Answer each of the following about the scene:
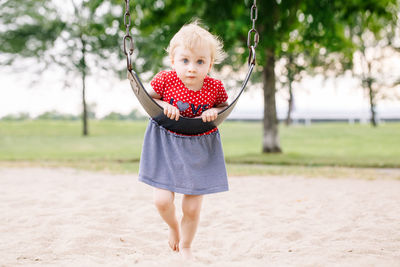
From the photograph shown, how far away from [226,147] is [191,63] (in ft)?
44.2

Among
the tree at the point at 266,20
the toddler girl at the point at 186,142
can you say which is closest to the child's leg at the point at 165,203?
the toddler girl at the point at 186,142

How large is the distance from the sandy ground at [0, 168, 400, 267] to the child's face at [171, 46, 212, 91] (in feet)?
3.89

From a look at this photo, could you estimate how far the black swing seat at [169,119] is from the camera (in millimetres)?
2547

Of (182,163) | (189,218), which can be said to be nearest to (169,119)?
(182,163)

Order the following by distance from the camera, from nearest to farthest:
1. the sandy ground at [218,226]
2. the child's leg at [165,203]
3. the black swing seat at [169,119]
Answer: the black swing seat at [169,119]
the child's leg at [165,203]
the sandy ground at [218,226]

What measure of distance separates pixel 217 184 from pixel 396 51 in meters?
26.9

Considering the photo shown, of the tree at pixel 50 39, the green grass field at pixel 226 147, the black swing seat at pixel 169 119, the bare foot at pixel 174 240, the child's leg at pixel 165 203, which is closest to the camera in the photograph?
the black swing seat at pixel 169 119

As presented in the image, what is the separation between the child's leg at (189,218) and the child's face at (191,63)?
0.78 m

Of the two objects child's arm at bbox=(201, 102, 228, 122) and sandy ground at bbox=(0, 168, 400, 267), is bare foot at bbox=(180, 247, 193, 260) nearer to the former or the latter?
sandy ground at bbox=(0, 168, 400, 267)

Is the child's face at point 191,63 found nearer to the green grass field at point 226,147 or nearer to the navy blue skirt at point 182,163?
the navy blue skirt at point 182,163

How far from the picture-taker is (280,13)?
11.1 metres

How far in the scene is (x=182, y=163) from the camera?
2742 millimetres

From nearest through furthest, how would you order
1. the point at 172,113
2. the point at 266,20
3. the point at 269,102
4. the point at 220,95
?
the point at 172,113, the point at 220,95, the point at 266,20, the point at 269,102

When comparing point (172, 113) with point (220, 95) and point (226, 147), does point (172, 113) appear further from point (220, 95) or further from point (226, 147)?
point (226, 147)
